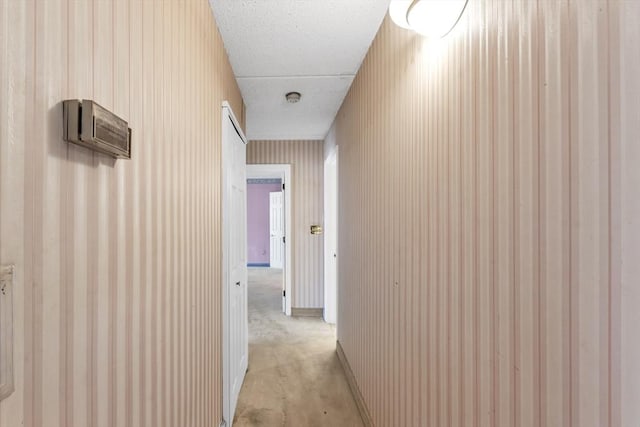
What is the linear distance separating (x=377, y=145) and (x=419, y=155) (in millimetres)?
623

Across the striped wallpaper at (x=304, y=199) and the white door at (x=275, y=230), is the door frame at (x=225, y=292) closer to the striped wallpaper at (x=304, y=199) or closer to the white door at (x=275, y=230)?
the striped wallpaper at (x=304, y=199)

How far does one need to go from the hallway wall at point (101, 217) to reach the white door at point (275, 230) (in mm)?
Result: 6970

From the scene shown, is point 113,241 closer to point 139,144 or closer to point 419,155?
point 139,144

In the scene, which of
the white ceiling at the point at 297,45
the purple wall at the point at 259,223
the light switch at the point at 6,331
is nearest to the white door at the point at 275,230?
the purple wall at the point at 259,223

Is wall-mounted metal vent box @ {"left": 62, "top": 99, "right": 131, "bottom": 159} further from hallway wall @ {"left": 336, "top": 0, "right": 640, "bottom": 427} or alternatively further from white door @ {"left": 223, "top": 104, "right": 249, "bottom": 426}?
white door @ {"left": 223, "top": 104, "right": 249, "bottom": 426}

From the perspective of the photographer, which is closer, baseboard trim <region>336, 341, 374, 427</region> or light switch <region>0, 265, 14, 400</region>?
light switch <region>0, 265, 14, 400</region>

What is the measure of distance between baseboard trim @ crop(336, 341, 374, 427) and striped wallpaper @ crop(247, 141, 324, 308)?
4.56 ft

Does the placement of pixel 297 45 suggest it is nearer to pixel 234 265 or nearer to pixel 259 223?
pixel 234 265

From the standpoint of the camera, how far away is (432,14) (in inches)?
39.4

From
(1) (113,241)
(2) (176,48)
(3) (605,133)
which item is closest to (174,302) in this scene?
(1) (113,241)

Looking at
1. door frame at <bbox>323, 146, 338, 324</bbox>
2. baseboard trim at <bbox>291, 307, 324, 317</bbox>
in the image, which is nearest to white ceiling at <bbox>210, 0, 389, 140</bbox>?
door frame at <bbox>323, 146, 338, 324</bbox>

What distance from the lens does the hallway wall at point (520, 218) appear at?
542 millimetres

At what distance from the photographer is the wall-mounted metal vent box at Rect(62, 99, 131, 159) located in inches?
23.1

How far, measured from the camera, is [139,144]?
895mm
